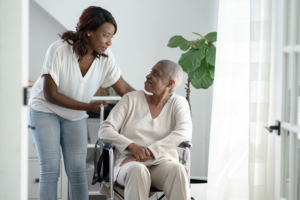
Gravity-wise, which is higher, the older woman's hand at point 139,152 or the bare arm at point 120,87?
the bare arm at point 120,87

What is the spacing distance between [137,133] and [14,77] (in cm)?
106

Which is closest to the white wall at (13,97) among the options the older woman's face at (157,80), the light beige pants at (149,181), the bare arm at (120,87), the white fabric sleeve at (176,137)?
the light beige pants at (149,181)

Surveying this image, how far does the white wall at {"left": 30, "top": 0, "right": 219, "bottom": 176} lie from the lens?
334 centimetres

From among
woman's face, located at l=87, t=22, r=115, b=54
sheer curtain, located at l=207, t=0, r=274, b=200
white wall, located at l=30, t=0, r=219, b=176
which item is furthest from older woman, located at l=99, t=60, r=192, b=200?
white wall, located at l=30, t=0, r=219, b=176

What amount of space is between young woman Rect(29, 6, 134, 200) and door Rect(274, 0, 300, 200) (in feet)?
3.31

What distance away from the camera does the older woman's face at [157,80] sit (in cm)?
224

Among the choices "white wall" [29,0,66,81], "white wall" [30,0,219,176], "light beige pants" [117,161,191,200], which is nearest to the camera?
"light beige pants" [117,161,191,200]

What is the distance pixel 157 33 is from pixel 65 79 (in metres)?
1.50

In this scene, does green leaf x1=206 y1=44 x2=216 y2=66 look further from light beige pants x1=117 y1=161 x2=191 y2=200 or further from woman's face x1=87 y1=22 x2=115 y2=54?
light beige pants x1=117 y1=161 x2=191 y2=200

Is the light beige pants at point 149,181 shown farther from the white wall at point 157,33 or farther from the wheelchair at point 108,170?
the white wall at point 157,33

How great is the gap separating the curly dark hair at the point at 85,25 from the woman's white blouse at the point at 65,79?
0.15ft

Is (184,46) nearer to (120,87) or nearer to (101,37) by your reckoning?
(120,87)

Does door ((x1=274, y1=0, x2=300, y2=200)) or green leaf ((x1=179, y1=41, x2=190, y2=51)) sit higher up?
green leaf ((x1=179, y1=41, x2=190, y2=51))

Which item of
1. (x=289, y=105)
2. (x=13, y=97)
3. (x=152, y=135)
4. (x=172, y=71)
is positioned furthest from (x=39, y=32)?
(x=289, y=105)
